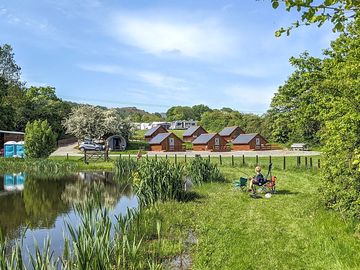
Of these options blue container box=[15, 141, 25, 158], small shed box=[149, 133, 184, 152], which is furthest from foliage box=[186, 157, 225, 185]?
small shed box=[149, 133, 184, 152]

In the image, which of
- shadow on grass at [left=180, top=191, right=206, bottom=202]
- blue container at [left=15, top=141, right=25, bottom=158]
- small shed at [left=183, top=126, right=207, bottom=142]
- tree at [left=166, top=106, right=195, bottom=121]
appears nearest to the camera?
shadow on grass at [left=180, top=191, right=206, bottom=202]

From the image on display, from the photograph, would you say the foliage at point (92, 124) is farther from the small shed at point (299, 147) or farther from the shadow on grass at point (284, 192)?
the shadow on grass at point (284, 192)

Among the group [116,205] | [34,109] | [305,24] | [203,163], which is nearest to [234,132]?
[34,109]

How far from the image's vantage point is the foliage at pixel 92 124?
5212cm

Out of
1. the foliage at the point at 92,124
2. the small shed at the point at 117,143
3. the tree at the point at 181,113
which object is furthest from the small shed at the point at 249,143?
the tree at the point at 181,113

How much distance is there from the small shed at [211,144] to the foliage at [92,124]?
443 inches

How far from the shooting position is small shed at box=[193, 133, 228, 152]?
175 ft

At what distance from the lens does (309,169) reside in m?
22.0

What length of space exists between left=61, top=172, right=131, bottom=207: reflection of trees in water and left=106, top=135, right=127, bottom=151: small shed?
28.4m

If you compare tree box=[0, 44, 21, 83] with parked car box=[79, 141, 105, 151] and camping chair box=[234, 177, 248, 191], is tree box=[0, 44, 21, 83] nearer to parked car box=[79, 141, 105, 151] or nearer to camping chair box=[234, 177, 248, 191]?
parked car box=[79, 141, 105, 151]

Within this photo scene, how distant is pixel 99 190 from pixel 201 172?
531 centimetres

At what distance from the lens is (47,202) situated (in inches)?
611

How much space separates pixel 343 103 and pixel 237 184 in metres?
7.28

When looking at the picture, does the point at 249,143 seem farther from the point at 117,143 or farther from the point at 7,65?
the point at 7,65
